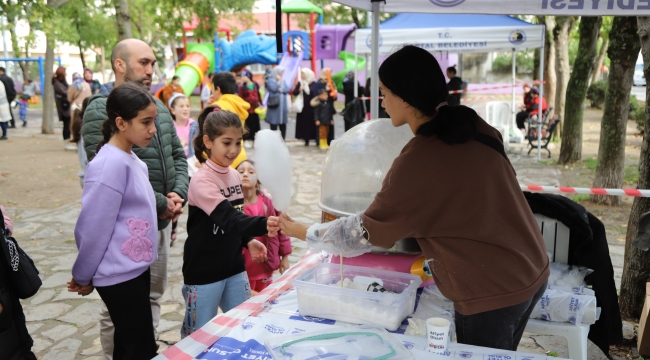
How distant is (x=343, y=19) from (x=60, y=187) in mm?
23216

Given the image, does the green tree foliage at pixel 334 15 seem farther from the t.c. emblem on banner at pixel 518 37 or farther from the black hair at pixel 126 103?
the black hair at pixel 126 103

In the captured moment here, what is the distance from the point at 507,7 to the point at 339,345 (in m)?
2.62

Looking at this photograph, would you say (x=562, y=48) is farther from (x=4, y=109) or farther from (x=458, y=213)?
(x=4, y=109)

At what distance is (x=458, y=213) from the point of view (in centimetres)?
175

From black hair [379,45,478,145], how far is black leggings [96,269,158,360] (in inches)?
55.3

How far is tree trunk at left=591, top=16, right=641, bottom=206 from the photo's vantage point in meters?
6.66

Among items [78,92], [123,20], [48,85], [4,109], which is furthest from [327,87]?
[4,109]

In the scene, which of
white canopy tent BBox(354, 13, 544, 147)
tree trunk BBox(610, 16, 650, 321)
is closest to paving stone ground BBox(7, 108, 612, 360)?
tree trunk BBox(610, 16, 650, 321)

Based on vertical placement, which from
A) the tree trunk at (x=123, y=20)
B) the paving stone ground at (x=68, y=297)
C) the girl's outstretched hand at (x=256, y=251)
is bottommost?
the paving stone ground at (x=68, y=297)

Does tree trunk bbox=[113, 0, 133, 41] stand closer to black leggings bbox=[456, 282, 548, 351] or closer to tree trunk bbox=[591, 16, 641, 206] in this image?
tree trunk bbox=[591, 16, 641, 206]

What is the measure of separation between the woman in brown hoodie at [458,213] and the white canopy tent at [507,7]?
1.82 metres

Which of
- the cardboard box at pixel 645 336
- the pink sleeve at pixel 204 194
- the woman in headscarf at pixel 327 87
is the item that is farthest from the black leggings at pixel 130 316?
the woman in headscarf at pixel 327 87

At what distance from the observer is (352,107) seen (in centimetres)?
1210

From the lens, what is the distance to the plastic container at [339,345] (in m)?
1.78
